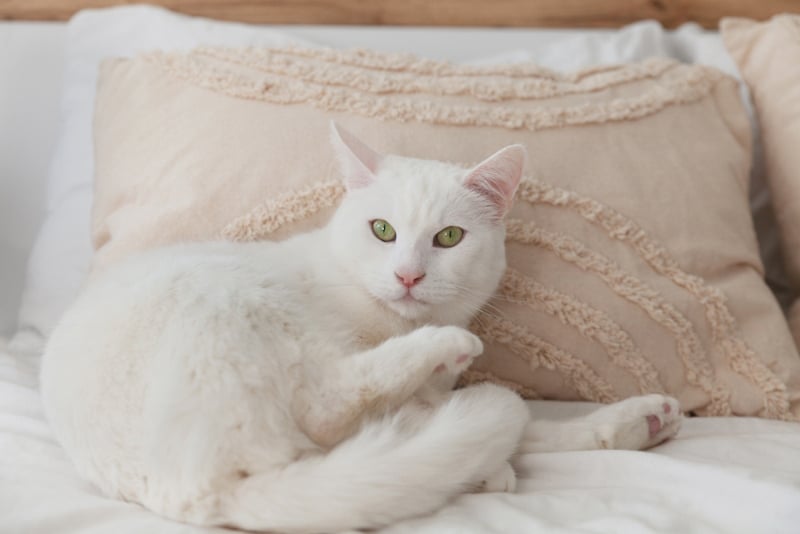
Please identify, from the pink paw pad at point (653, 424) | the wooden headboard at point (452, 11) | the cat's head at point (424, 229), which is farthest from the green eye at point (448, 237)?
the wooden headboard at point (452, 11)

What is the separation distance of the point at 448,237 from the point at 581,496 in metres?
0.42

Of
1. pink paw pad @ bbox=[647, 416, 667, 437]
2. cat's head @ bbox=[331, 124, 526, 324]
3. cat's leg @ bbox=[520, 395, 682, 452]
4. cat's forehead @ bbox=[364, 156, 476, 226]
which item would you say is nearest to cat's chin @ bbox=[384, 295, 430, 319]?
cat's head @ bbox=[331, 124, 526, 324]

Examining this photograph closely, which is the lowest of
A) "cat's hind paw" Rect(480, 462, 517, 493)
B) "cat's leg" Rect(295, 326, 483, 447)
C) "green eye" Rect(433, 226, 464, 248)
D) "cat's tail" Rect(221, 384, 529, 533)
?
"cat's hind paw" Rect(480, 462, 517, 493)

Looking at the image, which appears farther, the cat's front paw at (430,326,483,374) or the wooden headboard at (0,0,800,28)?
the wooden headboard at (0,0,800,28)

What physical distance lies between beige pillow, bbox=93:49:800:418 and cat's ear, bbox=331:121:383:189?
0.11 m

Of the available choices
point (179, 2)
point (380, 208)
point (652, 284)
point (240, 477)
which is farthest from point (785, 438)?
point (179, 2)

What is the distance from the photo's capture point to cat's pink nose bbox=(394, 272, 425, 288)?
3.55 ft

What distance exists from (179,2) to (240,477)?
1.43m

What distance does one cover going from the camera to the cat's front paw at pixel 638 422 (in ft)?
3.64

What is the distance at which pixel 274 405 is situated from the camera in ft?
3.00

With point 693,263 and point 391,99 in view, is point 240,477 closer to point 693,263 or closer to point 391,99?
point 391,99

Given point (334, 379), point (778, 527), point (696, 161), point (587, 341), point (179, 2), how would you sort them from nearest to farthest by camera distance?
point (778, 527), point (334, 379), point (587, 341), point (696, 161), point (179, 2)

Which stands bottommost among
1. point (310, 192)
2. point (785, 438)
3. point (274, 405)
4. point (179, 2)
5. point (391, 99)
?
point (785, 438)

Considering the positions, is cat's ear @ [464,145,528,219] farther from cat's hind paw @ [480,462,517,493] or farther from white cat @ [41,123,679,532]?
cat's hind paw @ [480,462,517,493]
